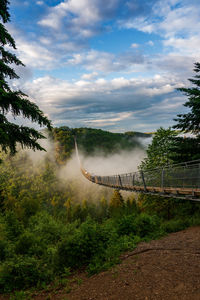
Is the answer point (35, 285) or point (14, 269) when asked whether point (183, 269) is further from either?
point (14, 269)

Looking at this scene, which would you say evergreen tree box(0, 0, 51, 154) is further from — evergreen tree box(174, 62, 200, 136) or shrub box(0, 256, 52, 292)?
evergreen tree box(174, 62, 200, 136)

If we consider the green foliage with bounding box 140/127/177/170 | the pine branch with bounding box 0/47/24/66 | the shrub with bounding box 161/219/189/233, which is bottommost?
the shrub with bounding box 161/219/189/233

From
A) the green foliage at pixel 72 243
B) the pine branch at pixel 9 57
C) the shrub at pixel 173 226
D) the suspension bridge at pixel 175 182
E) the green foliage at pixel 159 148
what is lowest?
the shrub at pixel 173 226

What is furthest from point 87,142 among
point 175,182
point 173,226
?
point 175,182

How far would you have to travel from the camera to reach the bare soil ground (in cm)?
395

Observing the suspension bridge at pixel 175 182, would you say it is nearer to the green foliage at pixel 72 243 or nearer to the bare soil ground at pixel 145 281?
the green foliage at pixel 72 243

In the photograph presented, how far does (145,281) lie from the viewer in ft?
14.5

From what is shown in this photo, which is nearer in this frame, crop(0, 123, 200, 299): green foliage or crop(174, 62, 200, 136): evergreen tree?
crop(0, 123, 200, 299): green foliage

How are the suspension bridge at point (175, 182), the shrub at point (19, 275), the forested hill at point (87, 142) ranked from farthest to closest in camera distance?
the forested hill at point (87, 142) < the suspension bridge at point (175, 182) < the shrub at point (19, 275)

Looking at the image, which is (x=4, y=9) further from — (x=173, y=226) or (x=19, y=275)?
(x=173, y=226)

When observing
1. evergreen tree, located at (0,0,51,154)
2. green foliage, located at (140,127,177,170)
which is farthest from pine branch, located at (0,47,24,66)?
green foliage, located at (140,127,177,170)

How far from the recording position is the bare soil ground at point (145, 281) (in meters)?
3.95

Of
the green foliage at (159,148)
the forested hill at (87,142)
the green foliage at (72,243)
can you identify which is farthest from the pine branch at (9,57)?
the forested hill at (87,142)

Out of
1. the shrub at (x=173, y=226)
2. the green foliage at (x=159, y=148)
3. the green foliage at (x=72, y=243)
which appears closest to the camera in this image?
the green foliage at (x=72, y=243)
